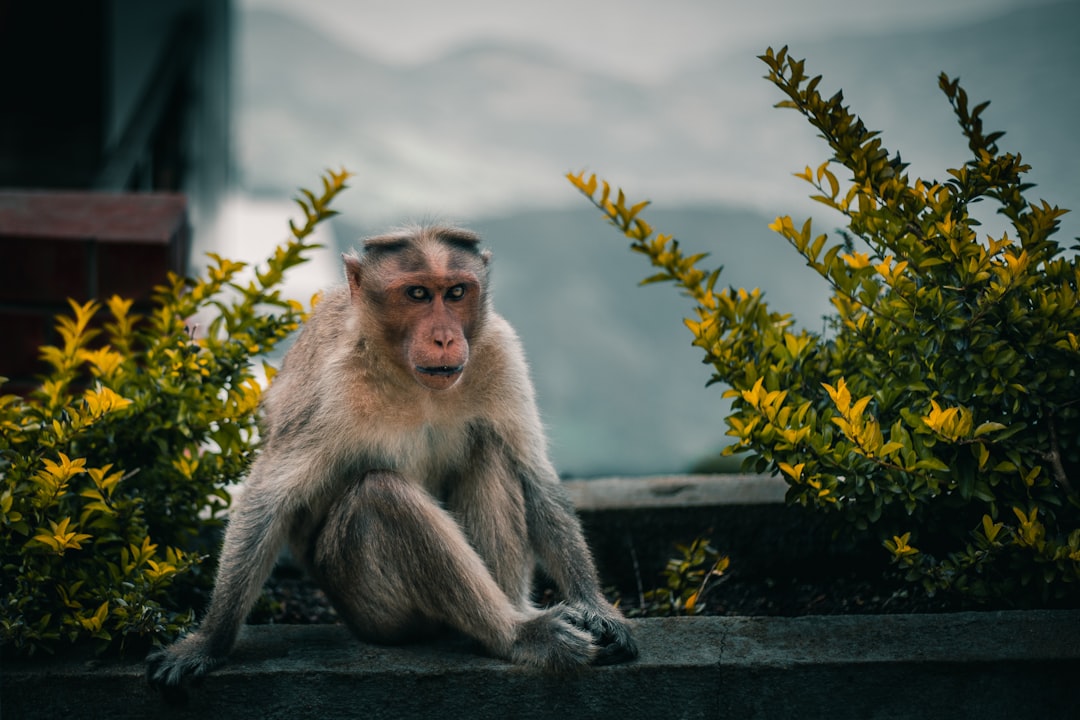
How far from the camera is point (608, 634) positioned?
10.7 feet

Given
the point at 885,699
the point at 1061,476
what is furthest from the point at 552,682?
the point at 1061,476

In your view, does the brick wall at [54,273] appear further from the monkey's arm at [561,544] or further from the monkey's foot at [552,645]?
the monkey's foot at [552,645]

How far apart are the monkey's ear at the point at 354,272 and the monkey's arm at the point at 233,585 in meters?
0.60

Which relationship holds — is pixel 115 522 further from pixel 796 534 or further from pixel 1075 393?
pixel 1075 393

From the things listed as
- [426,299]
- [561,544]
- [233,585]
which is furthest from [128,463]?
[561,544]

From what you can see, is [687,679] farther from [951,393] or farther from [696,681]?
[951,393]

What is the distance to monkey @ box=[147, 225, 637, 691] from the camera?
Result: 333cm

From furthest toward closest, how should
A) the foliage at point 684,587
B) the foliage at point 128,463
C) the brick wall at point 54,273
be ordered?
the brick wall at point 54,273
the foliage at point 684,587
the foliage at point 128,463

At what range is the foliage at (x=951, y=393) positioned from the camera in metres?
3.15

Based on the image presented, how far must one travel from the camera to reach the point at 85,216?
4668mm

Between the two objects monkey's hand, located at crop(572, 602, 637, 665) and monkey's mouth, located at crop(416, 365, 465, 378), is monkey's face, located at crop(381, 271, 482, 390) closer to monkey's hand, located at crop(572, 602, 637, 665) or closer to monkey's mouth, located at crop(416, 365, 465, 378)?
monkey's mouth, located at crop(416, 365, 465, 378)

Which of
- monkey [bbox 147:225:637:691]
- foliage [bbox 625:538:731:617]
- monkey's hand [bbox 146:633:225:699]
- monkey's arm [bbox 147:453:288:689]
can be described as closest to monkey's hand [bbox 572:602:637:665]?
monkey [bbox 147:225:637:691]

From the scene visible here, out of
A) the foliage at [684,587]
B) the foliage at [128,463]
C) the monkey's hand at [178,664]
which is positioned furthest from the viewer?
the foliage at [684,587]

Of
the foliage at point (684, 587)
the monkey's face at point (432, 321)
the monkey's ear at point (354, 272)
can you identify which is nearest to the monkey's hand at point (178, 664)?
the monkey's face at point (432, 321)
